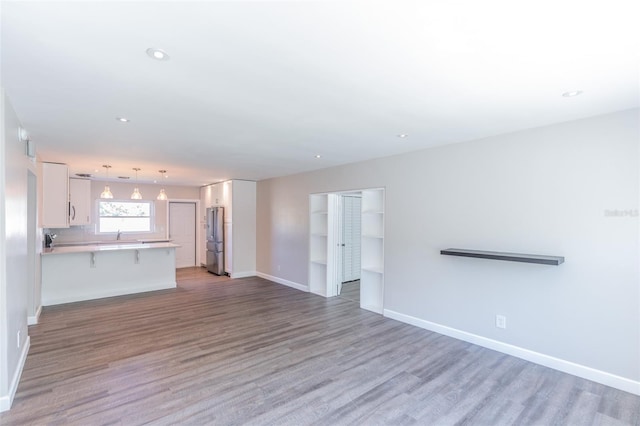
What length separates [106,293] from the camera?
226 inches

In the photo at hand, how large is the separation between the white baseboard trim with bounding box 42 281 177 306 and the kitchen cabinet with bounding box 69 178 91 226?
1.68 m

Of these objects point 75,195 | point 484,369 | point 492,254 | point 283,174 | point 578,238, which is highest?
point 283,174

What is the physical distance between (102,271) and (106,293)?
425 mm

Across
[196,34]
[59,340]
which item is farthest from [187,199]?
[196,34]

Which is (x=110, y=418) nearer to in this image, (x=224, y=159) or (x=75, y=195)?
(x=224, y=159)

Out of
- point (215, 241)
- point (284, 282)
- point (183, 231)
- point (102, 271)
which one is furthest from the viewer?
point (183, 231)

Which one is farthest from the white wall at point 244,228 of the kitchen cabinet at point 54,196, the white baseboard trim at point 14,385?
the white baseboard trim at point 14,385


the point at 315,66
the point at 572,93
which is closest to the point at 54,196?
the point at 315,66

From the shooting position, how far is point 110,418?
7.46 feet

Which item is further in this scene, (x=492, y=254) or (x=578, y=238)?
(x=492, y=254)

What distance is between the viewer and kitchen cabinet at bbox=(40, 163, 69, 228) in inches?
197

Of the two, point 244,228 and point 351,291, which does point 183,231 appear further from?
point 351,291

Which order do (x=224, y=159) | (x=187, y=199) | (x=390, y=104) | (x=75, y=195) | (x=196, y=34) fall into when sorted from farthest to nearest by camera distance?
(x=187, y=199) → (x=75, y=195) → (x=224, y=159) → (x=390, y=104) → (x=196, y=34)

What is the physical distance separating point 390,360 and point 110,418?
2.52m
